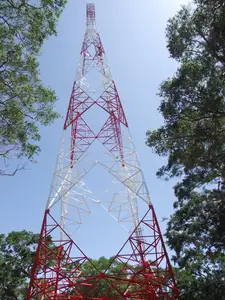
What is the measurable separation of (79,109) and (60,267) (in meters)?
6.58

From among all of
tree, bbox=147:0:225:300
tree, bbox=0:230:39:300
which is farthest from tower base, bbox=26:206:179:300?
tree, bbox=0:230:39:300

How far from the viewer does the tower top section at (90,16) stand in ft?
51.7

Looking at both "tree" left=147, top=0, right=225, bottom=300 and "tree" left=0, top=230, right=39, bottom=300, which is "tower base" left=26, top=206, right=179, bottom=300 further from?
"tree" left=0, top=230, right=39, bottom=300

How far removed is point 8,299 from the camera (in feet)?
57.8

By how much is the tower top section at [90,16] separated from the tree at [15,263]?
13.1 m

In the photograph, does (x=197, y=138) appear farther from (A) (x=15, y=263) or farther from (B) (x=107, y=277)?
(A) (x=15, y=263)

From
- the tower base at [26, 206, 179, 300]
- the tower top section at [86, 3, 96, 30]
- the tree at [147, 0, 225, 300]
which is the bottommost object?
the tower base at [26, 206, 179, 300]

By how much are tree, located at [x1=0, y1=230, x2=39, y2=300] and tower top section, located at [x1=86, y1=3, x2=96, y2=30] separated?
1311 cm

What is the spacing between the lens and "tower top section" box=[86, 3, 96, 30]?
15763mm

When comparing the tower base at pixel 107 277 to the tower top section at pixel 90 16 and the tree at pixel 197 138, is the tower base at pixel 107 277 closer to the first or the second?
the tree at pixel 197 138

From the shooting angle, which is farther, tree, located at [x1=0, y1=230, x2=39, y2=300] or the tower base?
tree, located at [x1=0, y1=230, x2=39, y2=300]

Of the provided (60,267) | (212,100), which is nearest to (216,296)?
(60,267)

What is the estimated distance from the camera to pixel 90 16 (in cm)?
1609

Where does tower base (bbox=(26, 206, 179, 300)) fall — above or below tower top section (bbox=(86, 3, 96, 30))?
below
